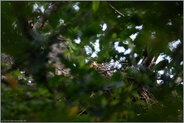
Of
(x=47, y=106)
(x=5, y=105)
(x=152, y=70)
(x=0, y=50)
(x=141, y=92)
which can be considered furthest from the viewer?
(x=141, y=92)

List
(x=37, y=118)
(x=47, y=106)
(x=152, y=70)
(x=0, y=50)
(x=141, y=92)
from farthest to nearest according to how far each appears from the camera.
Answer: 1. (x=141, y=92)
2. (x=152, y=70)
3. (x=0, y=50)
4. (x=47, y=106)
5. (x=37, y=118)

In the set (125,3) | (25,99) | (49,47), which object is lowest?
(25,99)

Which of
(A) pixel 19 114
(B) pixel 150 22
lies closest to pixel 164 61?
(B) pixel 150 22

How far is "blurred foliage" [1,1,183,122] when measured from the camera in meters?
1.04

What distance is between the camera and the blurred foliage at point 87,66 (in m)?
1.04

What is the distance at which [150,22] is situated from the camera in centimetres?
147

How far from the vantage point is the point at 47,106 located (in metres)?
1.10

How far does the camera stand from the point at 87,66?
1276 millimetres

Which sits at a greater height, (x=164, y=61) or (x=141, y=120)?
(x=164, y=61)

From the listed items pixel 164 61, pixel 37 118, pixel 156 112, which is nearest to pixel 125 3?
pixel 164 61

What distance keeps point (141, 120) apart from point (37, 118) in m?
0.68

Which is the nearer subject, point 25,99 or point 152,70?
point 25,99

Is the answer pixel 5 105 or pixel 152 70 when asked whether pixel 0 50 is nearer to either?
pixel 5 105

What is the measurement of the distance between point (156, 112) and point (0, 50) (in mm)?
852
